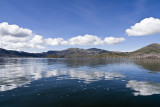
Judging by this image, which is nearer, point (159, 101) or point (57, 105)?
point (57, 105)

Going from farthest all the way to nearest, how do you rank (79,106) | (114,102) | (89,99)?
(89,99)
(114,102)
(79,106)

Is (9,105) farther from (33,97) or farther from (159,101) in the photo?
(159,101)

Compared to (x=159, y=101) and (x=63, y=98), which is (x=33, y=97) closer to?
(x=63, y=98)

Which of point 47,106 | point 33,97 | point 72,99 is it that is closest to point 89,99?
point 72,99

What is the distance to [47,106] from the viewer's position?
15.8 m

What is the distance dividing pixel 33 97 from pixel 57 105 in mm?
5579

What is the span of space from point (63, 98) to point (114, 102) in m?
8.06

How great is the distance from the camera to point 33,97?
63.1 ft

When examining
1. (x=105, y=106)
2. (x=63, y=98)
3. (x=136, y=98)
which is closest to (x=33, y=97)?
(x=63, y=98)

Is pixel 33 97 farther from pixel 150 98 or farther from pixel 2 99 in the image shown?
pixel 150 98

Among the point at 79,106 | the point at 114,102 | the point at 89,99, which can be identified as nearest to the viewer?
the point at 79,106

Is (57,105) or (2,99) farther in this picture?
(2,99)

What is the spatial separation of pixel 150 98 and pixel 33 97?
19.4 meters

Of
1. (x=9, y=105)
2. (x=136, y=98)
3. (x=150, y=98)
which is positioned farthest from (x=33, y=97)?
(x=150, y=98)
